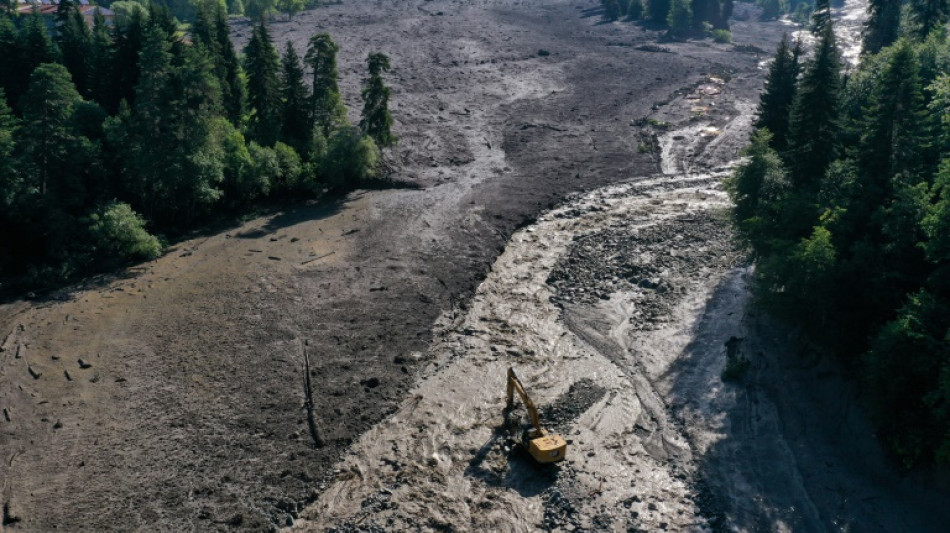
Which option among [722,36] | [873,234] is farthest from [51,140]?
[722,36]

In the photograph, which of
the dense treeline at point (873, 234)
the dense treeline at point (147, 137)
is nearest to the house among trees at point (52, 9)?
the dense treeline at point (147, 137)

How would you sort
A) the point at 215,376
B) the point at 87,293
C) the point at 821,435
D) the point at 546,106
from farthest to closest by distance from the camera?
the point at 546,106
the point at 87,293
the point at 215,376
the point at 821,435

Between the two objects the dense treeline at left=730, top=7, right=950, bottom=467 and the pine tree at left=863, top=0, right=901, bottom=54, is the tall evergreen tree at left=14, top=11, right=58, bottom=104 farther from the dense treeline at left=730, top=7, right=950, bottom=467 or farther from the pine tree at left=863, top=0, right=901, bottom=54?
the pine tree at left=863, top=0, right=901, bottom=54

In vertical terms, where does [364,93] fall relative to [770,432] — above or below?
above

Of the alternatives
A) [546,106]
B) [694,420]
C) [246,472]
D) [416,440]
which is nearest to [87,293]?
[246,472]

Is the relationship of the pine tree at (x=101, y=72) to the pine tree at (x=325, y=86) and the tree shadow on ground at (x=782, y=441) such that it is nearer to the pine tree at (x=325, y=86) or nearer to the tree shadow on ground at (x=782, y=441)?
the pine tree at (x=325, y=86)

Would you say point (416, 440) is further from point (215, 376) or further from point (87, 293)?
point (87, 293)
